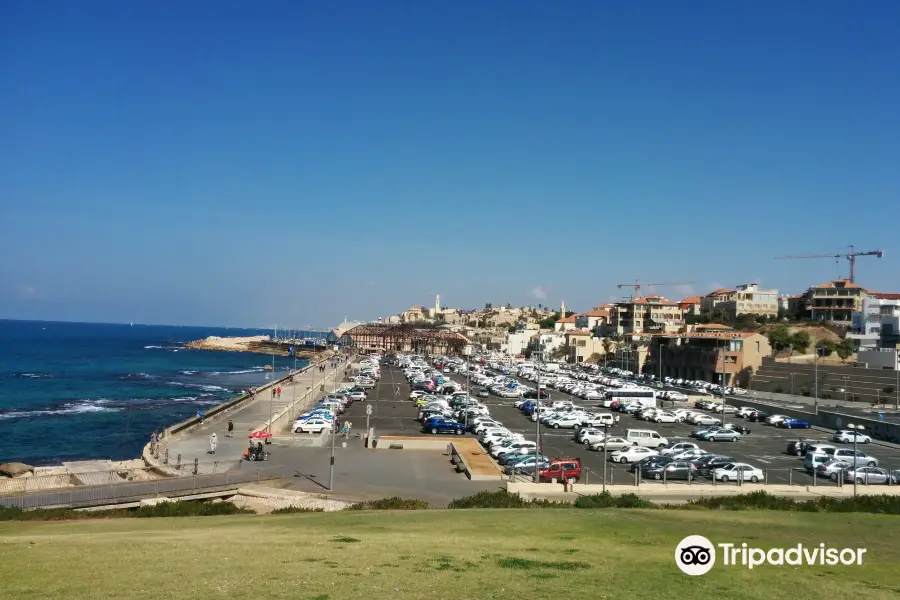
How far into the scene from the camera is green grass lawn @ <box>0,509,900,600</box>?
31.2 feet

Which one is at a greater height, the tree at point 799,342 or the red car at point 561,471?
the tree at point 799,342

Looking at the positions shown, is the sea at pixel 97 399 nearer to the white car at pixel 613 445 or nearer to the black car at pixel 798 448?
the white car at pixel 613 445

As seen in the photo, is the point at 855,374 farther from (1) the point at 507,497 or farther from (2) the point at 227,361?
(2) the point at 227,361

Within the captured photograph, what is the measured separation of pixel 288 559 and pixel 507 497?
1187cm

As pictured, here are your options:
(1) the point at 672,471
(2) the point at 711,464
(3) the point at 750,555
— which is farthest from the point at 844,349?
(3) the point at 750,555

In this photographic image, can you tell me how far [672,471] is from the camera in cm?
2978

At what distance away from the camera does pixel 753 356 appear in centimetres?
8231

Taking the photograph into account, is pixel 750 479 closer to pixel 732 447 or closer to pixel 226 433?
pixel 732 447

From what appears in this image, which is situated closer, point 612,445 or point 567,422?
point 612,445

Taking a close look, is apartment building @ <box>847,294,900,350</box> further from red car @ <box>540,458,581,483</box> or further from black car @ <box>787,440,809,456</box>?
red car @ <box>540,458,581,483</box>

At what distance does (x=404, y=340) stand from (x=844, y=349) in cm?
11890

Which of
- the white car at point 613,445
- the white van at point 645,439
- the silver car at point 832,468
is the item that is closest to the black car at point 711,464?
the silver car at point 832,468

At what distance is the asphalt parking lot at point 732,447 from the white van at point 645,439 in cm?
189

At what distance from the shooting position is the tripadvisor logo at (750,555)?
11.7 meters
